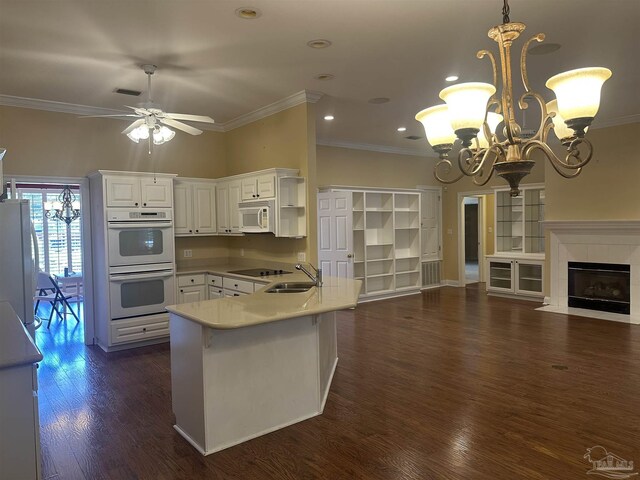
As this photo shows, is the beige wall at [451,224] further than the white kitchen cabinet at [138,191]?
Yes

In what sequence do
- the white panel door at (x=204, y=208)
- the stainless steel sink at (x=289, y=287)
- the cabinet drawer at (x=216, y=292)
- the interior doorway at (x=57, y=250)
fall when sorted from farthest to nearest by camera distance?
the interior doorway at (x=57, y=250) → the white panel door at (x=204, y=208) → the cabinet drawer at (x=216, y=292) → the stainless steel sink at (x=289, y=287)

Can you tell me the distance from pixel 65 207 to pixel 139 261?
4249 millimetres

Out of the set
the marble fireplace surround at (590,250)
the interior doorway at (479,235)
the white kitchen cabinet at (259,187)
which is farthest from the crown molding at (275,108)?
the interior doorway at (479,235)

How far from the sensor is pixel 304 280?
4.51 m

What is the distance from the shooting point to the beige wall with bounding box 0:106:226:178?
16.6ft

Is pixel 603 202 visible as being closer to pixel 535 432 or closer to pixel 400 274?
pixel 400 274

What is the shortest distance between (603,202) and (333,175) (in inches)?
171

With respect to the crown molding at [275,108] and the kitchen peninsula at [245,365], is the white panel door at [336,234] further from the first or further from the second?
the kitchen peninsula at [245,365]

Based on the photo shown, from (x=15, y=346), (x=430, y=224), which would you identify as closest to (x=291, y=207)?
(x=15, y=346)

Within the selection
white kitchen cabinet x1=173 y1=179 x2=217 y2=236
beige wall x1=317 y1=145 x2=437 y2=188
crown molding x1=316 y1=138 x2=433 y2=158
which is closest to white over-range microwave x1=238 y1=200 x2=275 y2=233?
white kitchen cabinet x1=173 y1=179 x2=217 y2=236

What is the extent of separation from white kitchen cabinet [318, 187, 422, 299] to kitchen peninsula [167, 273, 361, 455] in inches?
166

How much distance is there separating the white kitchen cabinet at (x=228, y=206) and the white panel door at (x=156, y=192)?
794mm

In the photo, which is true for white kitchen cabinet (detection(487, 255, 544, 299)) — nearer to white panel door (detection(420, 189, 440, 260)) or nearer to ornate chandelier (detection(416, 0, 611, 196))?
white panel door (detection(420, 189, 440, 260))

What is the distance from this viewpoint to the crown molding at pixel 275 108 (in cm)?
509
